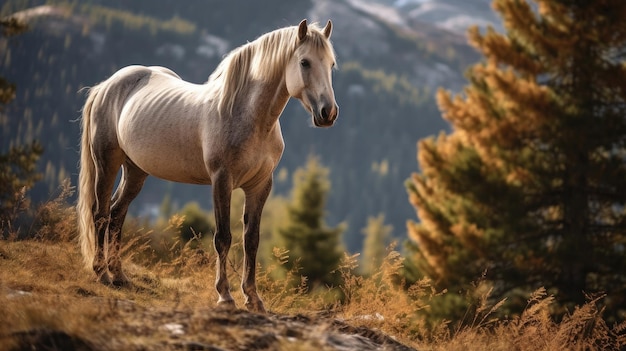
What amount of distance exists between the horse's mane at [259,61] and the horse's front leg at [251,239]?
0.77m

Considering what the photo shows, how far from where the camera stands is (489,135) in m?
12.3

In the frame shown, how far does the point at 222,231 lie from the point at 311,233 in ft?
56.0

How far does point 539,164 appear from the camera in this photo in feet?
39.8

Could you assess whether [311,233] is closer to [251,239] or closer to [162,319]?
[251,239]

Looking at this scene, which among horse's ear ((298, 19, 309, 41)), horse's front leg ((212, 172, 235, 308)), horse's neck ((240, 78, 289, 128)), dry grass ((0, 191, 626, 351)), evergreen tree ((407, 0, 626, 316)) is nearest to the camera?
dry grass ((0, 191, 626, 351))

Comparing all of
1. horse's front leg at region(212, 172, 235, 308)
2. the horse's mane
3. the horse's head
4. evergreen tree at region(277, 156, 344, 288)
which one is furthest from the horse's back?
evergreen tree at region(277, 156, 344, 288)

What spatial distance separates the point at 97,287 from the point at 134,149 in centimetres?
125

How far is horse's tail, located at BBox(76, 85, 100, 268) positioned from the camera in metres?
6.23

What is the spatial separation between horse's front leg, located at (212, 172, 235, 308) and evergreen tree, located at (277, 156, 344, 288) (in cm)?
1572

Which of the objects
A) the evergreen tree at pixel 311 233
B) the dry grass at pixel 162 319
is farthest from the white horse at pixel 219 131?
the evergreen tree at pixel 311 233

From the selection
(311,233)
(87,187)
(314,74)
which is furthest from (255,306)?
(311,233)

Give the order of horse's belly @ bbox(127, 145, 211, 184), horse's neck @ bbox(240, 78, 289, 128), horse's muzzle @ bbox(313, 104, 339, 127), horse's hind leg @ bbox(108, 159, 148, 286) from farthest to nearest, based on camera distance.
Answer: horse's hind leg @ bbox(108, 159, 148, 286) < horse's belly @ bbox(127, 145, 211, 184) < horse's neck @ bbox(240, 78, 289, 128) < horse's muzzle @ bbox(313, 104, 339, 127)

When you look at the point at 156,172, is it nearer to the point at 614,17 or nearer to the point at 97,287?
the point at 97,287

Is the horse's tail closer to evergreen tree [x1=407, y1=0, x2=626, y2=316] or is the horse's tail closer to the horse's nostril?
the horse's nostril
